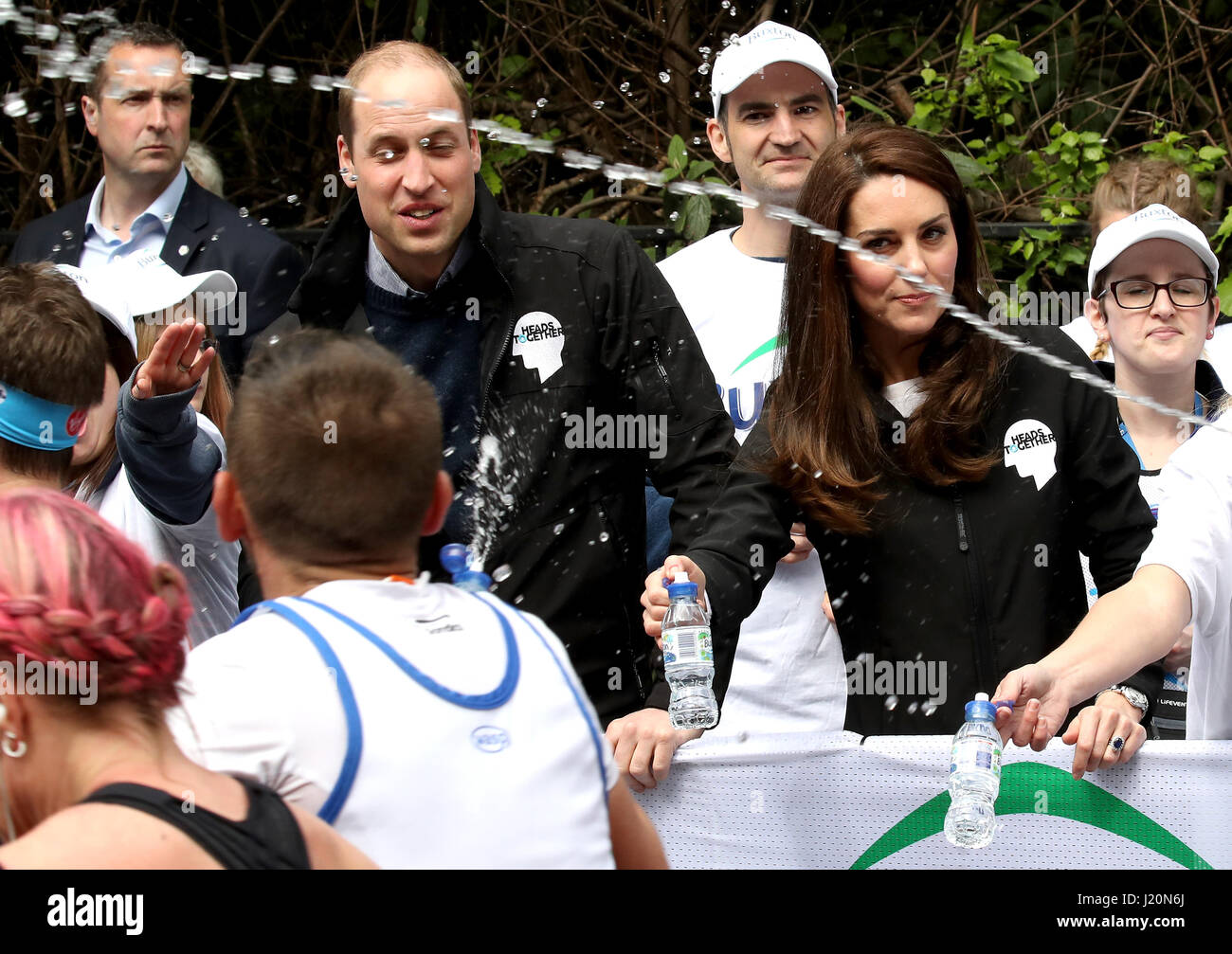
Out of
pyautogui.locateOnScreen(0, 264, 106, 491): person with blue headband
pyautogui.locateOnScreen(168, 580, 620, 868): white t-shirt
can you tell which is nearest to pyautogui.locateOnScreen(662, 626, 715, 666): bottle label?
pyautogui.locateOnScreen(168, 580, 620, 868): white t-shirt

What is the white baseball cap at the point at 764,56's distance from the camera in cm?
450

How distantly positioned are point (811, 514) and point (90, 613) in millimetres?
1836

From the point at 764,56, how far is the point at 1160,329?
1.37 m

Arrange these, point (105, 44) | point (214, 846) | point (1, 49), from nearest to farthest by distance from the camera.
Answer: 1. point (214, 846)
2. point (105, 44)
3. point (1, 49)

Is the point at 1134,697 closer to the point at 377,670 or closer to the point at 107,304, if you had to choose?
the point at 377,670

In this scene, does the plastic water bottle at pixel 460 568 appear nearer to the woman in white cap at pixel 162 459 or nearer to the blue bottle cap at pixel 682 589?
the blue bottle cap at pixel 682 589

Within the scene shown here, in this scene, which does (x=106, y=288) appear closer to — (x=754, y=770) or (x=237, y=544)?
(x=237, y=544)

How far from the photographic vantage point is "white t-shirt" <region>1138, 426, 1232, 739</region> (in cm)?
311

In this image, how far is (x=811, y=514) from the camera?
10.9 feet

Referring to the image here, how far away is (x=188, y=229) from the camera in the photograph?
4895 mm

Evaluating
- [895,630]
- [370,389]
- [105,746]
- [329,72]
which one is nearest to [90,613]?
[105,746]

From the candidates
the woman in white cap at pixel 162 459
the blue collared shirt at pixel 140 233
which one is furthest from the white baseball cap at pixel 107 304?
the blue collared shirt at pixel 140 233

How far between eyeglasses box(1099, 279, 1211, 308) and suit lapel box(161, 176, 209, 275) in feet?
9.12

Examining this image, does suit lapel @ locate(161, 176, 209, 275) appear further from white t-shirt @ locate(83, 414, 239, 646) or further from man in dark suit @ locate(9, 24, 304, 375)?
white t-shirt @ locate(83, 414, 239, 646)
